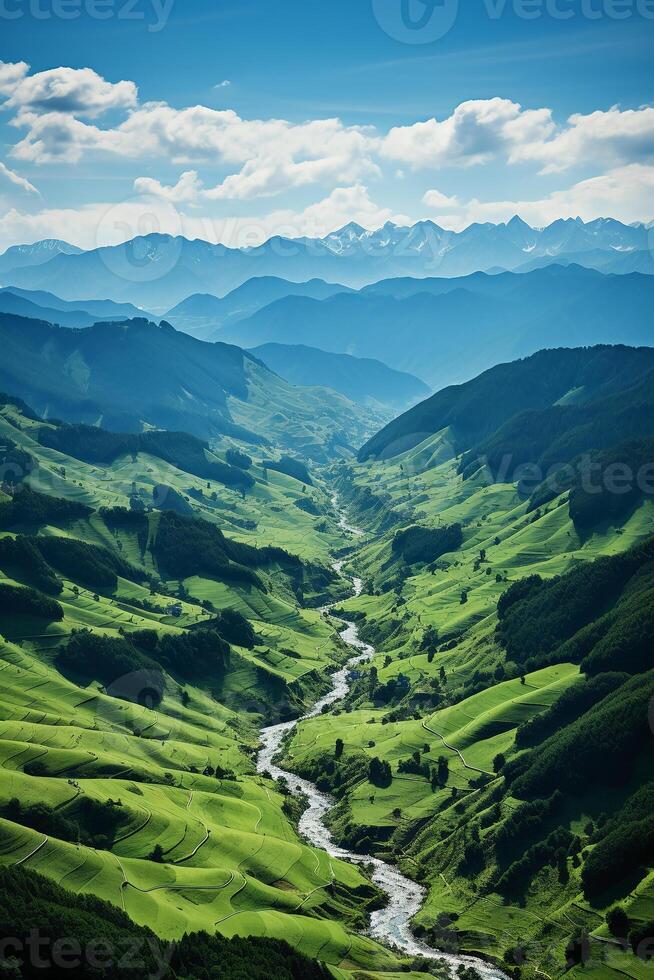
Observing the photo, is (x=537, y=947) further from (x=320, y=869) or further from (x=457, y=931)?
(x=320, y=869)

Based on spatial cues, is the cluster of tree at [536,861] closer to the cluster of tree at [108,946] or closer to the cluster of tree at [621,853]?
the cluster of tree at [621,853]

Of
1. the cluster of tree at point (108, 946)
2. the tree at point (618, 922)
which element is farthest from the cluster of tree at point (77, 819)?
the tree at point (618, 922)

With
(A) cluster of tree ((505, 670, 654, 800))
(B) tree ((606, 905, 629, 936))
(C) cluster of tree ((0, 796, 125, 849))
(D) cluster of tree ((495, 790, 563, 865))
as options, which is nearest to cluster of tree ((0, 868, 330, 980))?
(C) cluster of tree ((0, 796, 125, 849))

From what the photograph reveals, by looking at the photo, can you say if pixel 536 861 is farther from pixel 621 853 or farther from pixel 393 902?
pixel 393 902

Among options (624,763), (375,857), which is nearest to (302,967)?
(375,857)

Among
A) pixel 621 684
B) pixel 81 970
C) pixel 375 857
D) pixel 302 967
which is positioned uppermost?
pixel 621 684

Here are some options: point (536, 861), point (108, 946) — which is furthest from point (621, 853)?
point (108, 946)

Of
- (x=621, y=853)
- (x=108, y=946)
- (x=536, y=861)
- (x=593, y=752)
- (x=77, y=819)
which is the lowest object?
(x=536, y=861)
